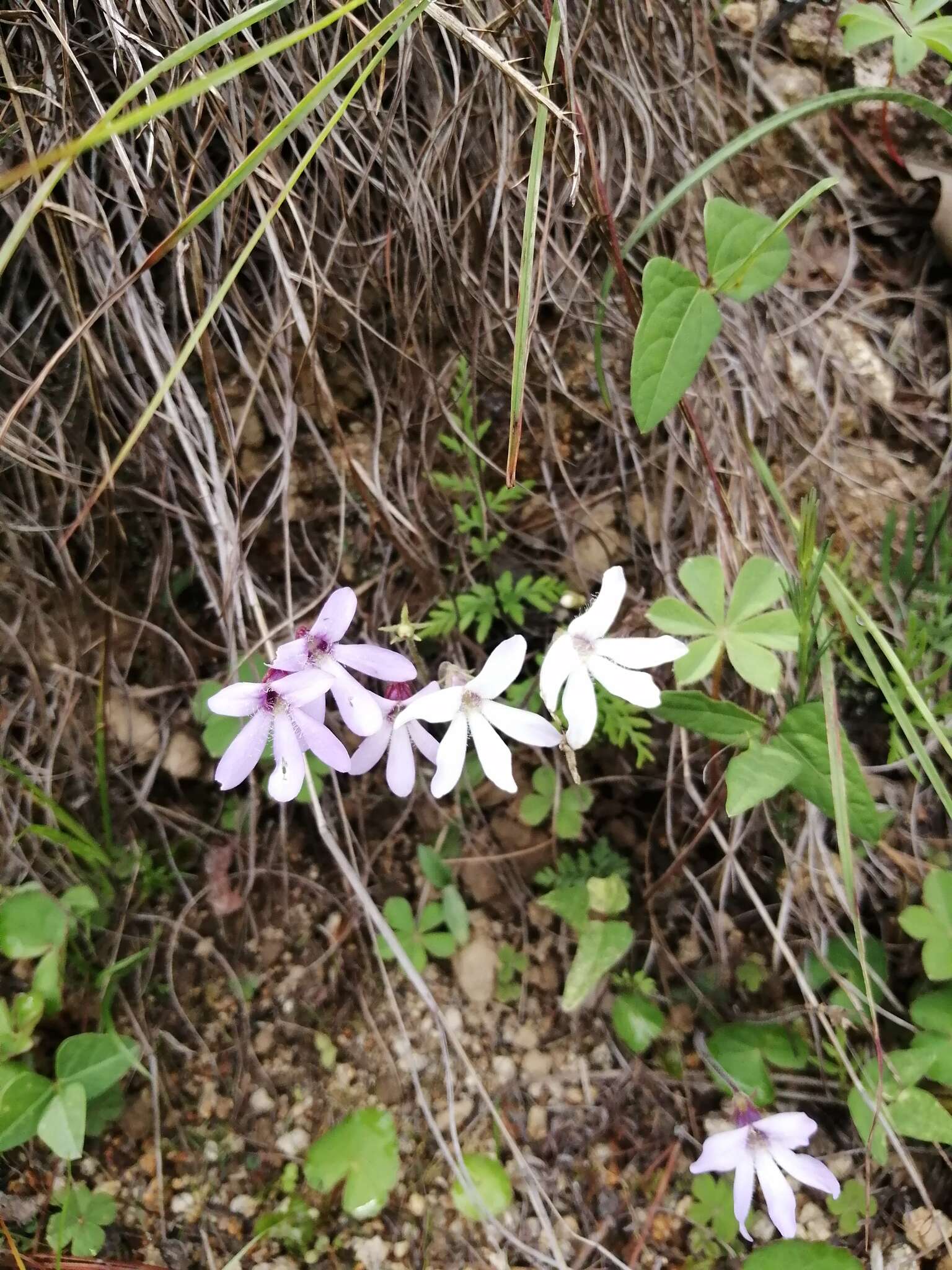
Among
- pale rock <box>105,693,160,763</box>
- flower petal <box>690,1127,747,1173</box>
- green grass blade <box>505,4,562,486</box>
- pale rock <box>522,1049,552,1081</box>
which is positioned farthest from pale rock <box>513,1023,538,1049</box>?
green grass blade <box>505,4,562,486</box>

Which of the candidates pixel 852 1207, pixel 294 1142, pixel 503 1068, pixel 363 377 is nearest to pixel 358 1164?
pixel 294 1142

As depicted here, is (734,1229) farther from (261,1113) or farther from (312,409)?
(312,409)

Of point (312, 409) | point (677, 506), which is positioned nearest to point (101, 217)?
point (312, 409)

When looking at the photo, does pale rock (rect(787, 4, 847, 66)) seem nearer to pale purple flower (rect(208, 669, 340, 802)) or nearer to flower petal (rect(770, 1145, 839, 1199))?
pale purple flower (rect(208, 669, 340, 802))

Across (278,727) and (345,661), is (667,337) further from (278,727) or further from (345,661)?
(278,727)

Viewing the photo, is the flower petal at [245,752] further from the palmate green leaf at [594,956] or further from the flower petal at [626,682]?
the palmate green leaf at [594,956]

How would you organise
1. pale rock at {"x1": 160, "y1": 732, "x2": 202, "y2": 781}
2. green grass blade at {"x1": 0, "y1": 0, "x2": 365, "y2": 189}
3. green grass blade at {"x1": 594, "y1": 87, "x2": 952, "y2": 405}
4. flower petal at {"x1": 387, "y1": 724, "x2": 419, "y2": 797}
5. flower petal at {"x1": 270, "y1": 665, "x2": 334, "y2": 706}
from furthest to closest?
1. pale rock at {"x1": 160, "y1": 732, "x2": 202, "y2": 781}
2. green grass blade at {"x1": 594, "y1": 87, "x2": 952, "y2": 405}
3. flower petal at {"x1": 387, "y1": 724, "x2": 419, "y2": 797}
4. flower petal at {"x1": 270, "y1": 665, "x2": 334, "y2": 706}
5. green grass blade at {"x1": 0, "y1": 0, "x2": 365, "y2": 189}
